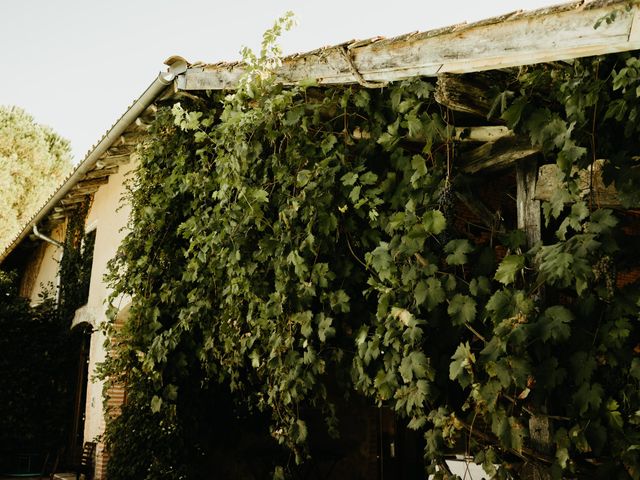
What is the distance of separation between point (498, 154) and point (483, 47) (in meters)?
0.81

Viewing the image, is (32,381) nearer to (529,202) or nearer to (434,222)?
(434,222)

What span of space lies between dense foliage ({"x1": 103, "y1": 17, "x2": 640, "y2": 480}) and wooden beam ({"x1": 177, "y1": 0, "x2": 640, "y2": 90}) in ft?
0.62

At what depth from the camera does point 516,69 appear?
4.01 meters

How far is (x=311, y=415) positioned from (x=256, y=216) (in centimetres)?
480

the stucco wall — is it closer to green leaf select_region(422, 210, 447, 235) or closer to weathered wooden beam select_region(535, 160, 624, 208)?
green leaf select_region(422, 210, 447, 235)

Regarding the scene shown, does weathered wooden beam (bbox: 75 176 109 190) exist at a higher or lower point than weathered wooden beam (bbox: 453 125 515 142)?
higher

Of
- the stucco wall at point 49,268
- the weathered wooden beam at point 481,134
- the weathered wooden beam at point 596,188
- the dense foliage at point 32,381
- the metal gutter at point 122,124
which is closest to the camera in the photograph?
the weathered wooden beam at point 596,188

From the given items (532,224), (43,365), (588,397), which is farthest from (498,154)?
(43,365)

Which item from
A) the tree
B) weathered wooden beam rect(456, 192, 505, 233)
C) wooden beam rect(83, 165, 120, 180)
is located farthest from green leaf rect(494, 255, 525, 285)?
the tree

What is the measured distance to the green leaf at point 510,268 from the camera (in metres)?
3.79

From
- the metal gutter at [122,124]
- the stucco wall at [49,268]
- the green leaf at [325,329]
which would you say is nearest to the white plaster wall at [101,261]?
the metal gutter at [122,124]

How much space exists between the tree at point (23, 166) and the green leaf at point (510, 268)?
82.7 feet

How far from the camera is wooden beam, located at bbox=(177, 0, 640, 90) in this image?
10.4 feet

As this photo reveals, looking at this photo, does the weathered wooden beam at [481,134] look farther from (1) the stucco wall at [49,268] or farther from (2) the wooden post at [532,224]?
(1) the stucco wall at [49,268]
